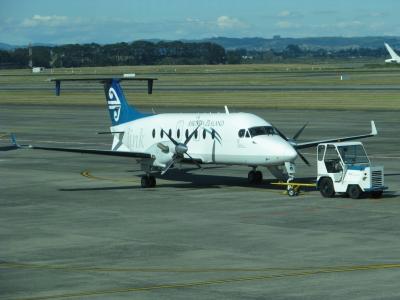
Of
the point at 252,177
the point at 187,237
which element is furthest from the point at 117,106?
the point at 187,237

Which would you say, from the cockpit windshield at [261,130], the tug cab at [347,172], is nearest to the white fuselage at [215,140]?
the cockpit windshield at [261,130]

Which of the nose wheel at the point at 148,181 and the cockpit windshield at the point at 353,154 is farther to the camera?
the nose wheel at the point at 148,181

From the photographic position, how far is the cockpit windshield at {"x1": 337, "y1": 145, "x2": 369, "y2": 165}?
131 feet

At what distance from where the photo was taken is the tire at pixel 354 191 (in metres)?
39.0

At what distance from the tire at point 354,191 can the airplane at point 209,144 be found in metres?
2.65

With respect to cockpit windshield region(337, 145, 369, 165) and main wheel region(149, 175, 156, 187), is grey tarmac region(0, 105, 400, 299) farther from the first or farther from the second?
cockpit windshield region(337, 145, 369, 165)

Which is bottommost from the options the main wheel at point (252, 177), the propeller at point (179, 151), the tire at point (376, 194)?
the main wheel at point (252, 177)

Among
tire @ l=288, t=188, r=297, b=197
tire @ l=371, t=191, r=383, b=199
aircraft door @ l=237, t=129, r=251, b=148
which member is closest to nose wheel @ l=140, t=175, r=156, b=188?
aircraft door @ l=237, t=129, r=251, b=148

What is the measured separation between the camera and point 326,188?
39.9m

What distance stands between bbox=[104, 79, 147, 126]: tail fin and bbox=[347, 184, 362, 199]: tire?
45.1 feet

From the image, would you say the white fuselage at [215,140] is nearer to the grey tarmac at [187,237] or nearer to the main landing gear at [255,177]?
the grey tarmac at [187,237]

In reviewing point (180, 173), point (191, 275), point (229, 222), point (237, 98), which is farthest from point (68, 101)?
point (191, 275)

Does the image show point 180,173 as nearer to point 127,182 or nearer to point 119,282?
point 127,182

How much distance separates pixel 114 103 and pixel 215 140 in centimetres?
862
